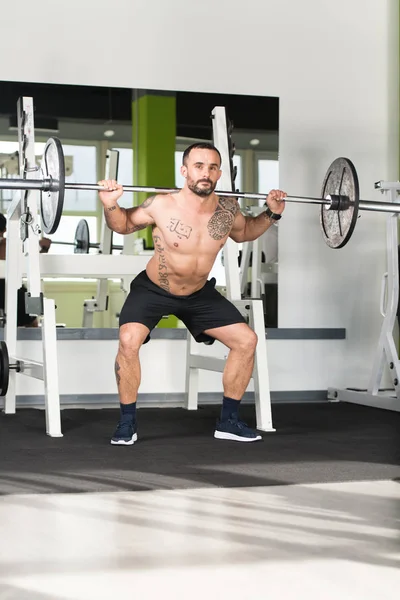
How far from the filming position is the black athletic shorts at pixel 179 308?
3.81m

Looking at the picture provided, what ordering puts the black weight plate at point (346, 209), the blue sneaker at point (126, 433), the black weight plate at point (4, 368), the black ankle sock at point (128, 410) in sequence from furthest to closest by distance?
the black weight plate at point (4, 368), the black ankle sock at point (128, 410), the blue sneaker at point (126, 433), the black weight plate at point (346, 209)

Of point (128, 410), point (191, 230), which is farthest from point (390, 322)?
point (128, 410)

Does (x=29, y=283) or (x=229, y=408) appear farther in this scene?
(x=29, y=283)

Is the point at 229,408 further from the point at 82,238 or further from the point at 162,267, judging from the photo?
the point at 82,238

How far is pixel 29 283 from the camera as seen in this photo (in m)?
4.02

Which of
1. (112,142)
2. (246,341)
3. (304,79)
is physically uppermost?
(304,79)

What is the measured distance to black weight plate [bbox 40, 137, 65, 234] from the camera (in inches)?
121

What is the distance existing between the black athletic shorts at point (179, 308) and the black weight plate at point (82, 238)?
5.17 feet

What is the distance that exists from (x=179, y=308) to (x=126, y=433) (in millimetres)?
613

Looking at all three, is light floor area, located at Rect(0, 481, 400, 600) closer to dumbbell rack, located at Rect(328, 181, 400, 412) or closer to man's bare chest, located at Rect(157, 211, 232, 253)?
man's bare chest, located at Rect(157, 211, 232, 253)

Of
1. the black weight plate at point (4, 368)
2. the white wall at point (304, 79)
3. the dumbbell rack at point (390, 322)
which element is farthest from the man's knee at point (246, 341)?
the white wall at point (304, 79)

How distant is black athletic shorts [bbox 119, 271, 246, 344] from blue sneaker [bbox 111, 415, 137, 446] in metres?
0.38

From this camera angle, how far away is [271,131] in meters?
5.69

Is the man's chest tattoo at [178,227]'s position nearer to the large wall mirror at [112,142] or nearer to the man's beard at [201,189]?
the man's beard at [201,189]
